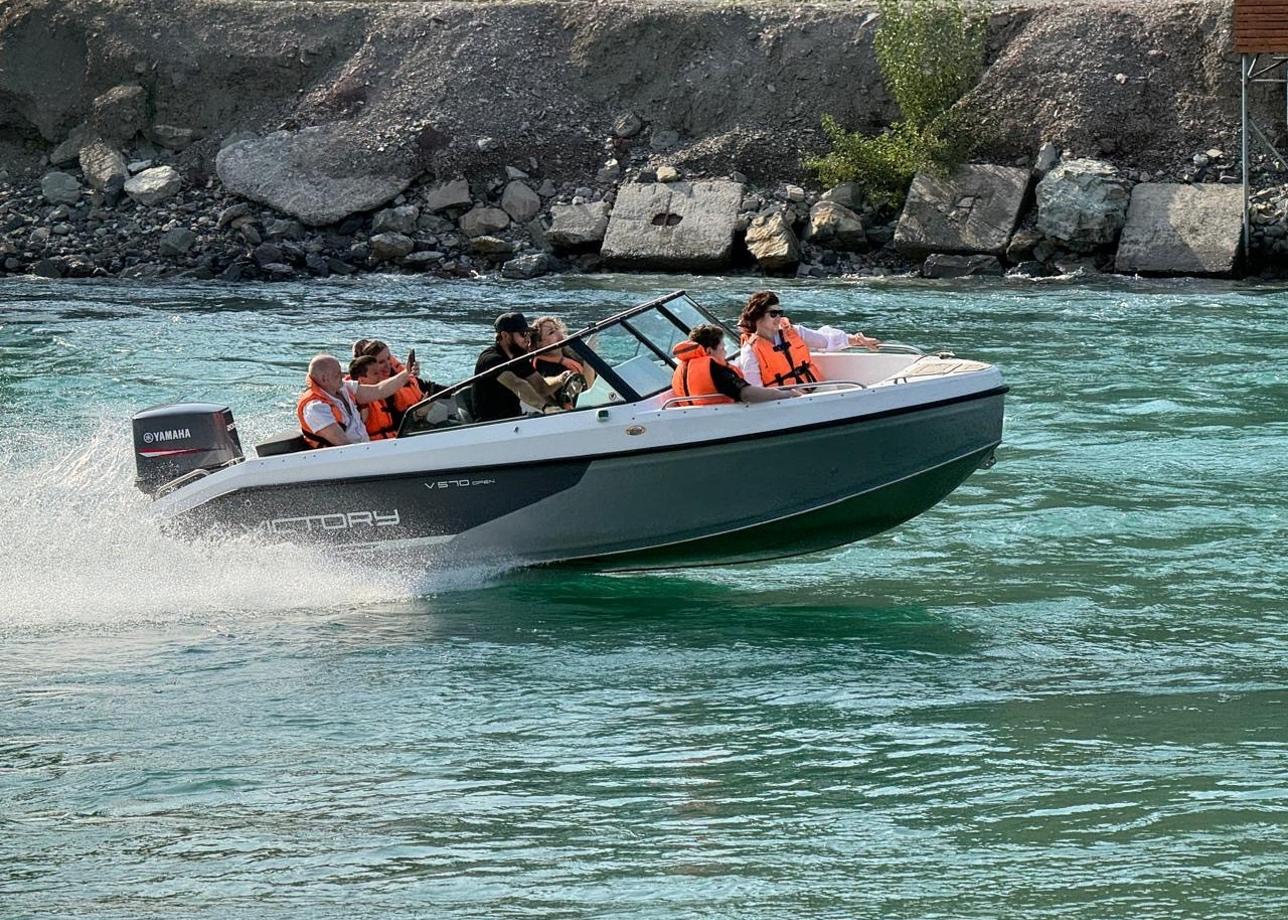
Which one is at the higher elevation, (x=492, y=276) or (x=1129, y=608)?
(x=492, y=276)

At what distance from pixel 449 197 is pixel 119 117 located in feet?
23.1

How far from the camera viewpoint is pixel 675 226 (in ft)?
85.3

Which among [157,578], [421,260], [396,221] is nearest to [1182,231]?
[421,260]

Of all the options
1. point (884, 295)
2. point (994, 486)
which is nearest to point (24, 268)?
point (884, 295)

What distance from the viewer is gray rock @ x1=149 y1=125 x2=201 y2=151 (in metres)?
29.9

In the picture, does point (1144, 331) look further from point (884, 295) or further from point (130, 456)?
point (130, 456)

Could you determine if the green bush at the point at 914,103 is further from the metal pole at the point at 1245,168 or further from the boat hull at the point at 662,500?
the boat hull at the point at 662,500

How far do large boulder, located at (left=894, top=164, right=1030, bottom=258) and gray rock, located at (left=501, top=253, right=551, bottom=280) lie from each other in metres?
5.23

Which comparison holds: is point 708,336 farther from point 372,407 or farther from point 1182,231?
point 1182,231

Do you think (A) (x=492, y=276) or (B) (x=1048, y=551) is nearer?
(B) (x=1048, y=551)

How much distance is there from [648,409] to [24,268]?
796 inches

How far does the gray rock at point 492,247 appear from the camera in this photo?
26391 millimetres

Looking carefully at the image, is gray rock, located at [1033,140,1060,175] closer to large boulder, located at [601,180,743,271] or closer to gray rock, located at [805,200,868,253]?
gray rock, located at [805,200,868,253]

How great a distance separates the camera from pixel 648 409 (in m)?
9.14
